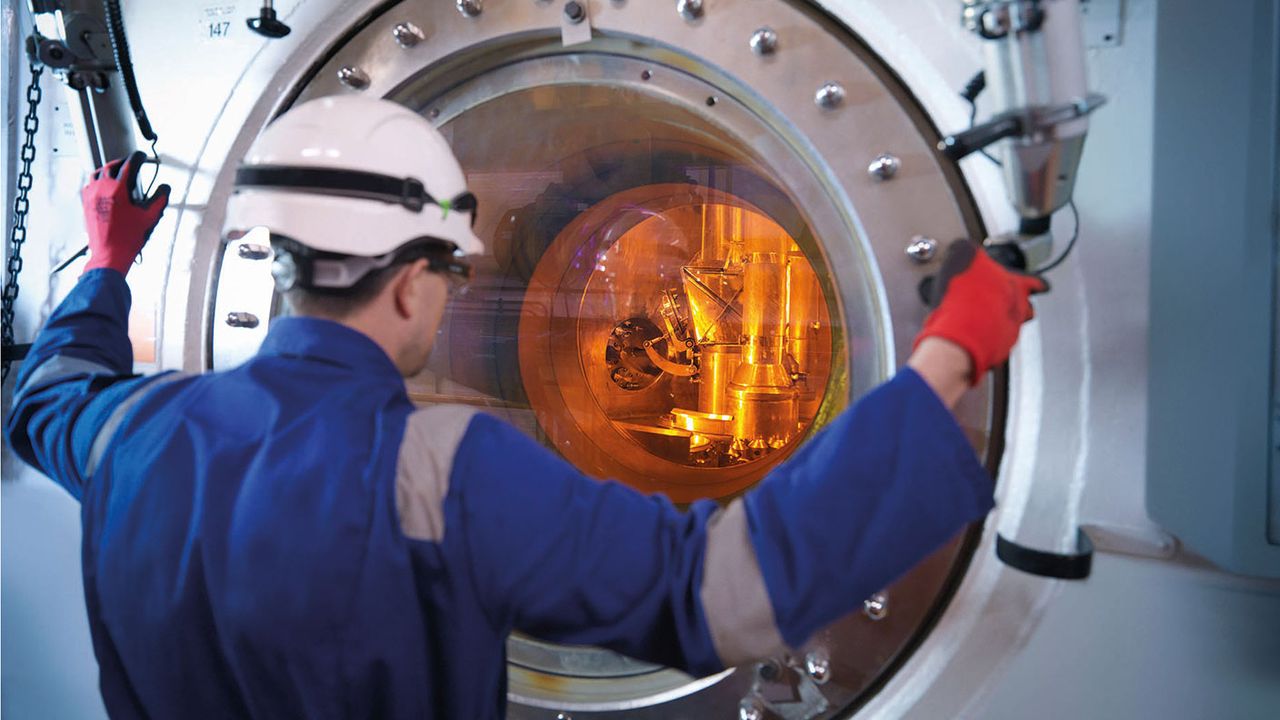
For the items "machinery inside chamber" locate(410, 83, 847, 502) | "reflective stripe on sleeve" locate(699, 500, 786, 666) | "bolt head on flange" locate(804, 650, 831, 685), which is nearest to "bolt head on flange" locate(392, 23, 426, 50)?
"machinery inside chamber" locate(410, 83, 847, 502)

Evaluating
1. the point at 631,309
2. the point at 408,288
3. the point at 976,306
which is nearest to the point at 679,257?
the point at 631,309

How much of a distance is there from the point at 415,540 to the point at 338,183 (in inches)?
12.9

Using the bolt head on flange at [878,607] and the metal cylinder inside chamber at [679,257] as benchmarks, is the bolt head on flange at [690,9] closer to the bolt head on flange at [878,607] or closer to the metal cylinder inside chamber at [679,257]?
the metal cylinder inside chamber at [679,257]

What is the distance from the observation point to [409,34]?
3.73ft

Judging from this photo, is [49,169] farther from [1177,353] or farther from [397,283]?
[1177,353]

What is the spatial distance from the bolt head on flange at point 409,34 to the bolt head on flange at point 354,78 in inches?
3.0

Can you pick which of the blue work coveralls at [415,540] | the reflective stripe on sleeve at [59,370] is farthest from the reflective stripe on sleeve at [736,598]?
the reflective stripe on sleeve at [59,370]

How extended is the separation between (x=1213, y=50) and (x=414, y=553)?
2.65 feet

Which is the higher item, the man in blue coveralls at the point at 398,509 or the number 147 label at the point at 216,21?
the number 147 label at the point at 216,21

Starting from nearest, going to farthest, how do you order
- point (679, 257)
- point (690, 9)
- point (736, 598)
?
point (736, 598)
point (690, 9)
point (679, 257)

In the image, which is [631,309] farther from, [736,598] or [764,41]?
[736,598]

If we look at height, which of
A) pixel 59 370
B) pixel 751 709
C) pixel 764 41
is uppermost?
pixel 764 41

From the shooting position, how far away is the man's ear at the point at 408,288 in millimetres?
848

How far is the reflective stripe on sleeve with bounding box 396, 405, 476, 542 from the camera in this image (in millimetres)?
730
